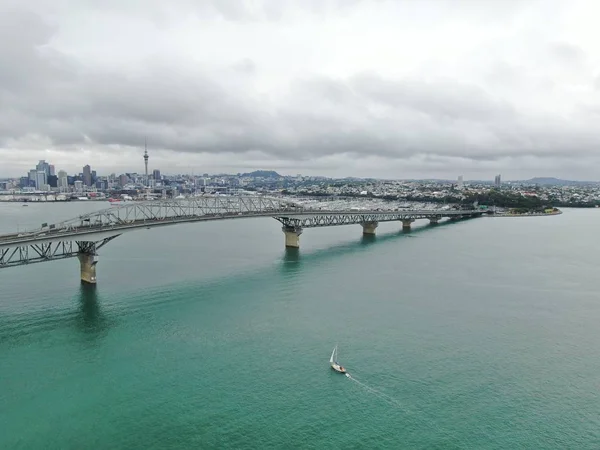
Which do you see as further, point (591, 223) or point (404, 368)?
point (591, 223)

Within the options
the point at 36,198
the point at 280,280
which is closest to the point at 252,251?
the point at 280,280

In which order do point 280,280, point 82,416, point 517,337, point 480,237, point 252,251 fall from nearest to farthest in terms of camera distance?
1. point 82,416
2. point 517,337
3. point 280,280
4. point 252,251
5. point 480,237

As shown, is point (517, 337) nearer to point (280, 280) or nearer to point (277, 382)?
point (277, 382)

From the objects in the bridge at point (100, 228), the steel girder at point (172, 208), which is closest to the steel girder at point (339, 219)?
the bridge at point (100, 228)

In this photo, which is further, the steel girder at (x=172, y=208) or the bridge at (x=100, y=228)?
the steel girder at (x=172, y=208)

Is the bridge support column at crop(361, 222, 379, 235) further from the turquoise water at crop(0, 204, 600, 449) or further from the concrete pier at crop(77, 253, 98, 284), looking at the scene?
the concrete pier at crop(77, 253, 98, 284)

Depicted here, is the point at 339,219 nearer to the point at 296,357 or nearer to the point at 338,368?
the point at 296,357

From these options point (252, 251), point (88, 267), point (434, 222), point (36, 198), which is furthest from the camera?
point (36, 198)

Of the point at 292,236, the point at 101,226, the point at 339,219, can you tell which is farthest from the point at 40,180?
the point at 101,226

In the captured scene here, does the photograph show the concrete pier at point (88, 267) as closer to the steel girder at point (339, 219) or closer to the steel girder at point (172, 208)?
the steel girder at point (172, 208)
